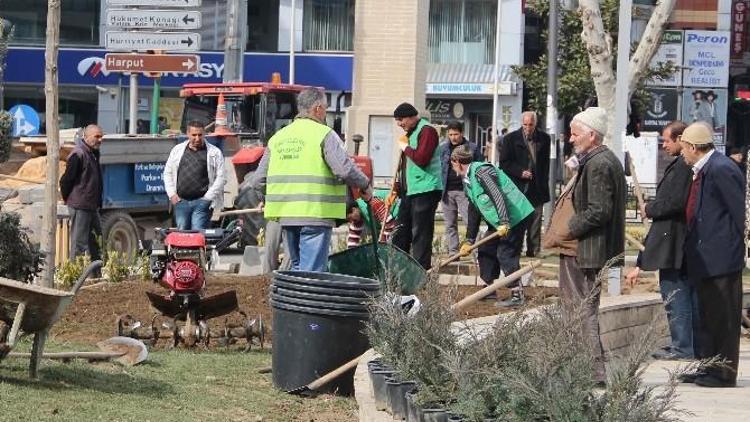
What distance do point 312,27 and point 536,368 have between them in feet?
159

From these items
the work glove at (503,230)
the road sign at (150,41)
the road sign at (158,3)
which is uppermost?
the road sign at (158,3)

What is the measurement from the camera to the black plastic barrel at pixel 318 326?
384 inches

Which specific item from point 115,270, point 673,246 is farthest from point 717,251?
point 115,270

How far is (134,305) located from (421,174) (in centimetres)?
280

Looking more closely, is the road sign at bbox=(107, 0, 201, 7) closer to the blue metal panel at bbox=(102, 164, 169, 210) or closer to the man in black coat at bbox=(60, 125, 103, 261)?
the blue metal panel at bbox=(102, 164, 169, 210)

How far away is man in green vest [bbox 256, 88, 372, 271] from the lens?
11211 mm

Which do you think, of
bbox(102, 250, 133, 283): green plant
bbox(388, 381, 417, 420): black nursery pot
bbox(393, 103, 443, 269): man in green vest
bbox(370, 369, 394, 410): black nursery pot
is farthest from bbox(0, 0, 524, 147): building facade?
bbox(388, 381, 417, 420): black nursery pot

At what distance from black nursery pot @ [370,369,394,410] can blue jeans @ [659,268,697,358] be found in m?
3.28

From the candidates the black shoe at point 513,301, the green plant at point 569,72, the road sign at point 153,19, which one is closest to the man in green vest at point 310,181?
the black shoe at point 513,301

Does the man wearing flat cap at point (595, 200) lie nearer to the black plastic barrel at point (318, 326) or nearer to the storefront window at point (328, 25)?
the black plastic barrel at point (318, 326)

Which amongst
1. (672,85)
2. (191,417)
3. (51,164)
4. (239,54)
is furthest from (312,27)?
(191,417)

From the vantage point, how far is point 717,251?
10.1 metres

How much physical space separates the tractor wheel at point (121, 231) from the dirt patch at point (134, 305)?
12.9 ft

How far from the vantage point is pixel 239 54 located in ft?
172
